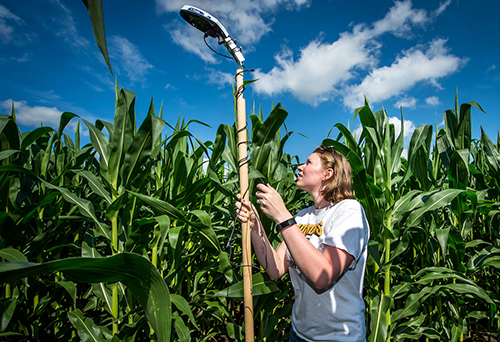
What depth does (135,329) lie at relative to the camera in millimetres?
1239

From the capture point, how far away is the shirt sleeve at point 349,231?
1072 millimetres

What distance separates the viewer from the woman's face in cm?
136

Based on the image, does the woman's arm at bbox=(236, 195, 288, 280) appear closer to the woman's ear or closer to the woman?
the woman

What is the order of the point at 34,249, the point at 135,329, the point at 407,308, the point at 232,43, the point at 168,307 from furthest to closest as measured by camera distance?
the point at 407,308
the point at 34,249
the point at 135,329
the point at 232,43
the point at 168,307

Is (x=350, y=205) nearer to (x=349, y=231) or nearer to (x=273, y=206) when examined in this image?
(x=349, y=231)

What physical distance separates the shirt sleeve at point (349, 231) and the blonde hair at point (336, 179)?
6.3 inches

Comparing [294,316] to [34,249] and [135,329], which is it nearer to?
[135,329]

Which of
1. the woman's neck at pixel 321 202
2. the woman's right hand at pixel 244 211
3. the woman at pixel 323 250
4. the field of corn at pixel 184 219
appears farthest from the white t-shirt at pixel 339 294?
the woman's right hand at pixel 244 211

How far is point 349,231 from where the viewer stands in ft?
3.58

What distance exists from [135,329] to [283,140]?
1.34 m

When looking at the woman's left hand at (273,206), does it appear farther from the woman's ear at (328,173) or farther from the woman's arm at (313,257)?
the woman's ear at (328,173)

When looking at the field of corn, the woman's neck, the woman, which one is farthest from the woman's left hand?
the woman's neck

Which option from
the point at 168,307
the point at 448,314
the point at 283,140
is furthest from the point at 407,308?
the point at 168,307

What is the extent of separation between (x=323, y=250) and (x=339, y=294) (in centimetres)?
24
